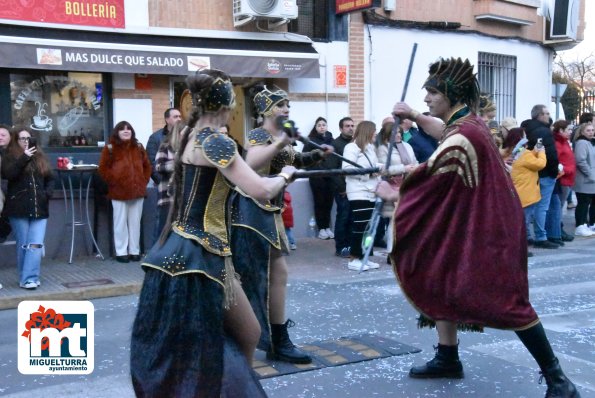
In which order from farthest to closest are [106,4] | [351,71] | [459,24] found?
[459,24] < [351,71] < [106,4]

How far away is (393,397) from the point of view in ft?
14.9

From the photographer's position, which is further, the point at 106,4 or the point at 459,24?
the point at 459,24

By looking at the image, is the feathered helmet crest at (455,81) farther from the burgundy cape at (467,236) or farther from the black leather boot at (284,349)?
the black leather boot at (284,349)

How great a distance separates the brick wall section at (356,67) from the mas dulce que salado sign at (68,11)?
3874mm

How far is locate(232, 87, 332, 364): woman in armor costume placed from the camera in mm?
4852

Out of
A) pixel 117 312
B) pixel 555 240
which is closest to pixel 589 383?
pixel 117 312

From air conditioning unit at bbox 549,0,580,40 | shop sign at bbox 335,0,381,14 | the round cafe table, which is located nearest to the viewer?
the round cafe table

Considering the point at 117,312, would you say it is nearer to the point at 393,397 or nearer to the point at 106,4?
the point at 393,397

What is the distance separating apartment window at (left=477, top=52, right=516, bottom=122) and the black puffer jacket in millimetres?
9210

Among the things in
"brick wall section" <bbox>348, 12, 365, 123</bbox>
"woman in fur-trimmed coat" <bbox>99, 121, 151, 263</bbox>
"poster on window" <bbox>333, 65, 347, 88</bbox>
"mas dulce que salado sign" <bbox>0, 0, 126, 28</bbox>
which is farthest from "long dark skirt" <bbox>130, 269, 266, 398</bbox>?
"brick wall section" <bbox>348, 12, 365, 123</bbox>

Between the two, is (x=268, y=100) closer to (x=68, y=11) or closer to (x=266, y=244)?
(x=266, y=244)

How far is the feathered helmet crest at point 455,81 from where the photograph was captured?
4.49 metres

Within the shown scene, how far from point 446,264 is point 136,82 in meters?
6.65

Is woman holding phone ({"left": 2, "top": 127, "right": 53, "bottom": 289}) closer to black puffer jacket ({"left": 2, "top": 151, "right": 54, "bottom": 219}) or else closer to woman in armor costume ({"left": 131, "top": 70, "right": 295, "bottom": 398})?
black puffer jacket ({"left": 2, "top": 151, "right": 54, "bottom": 219})
